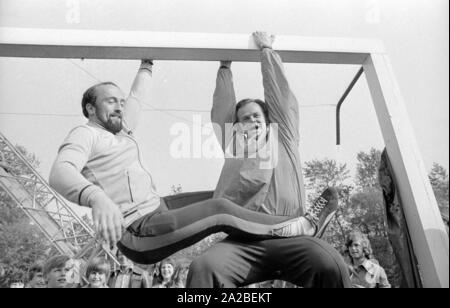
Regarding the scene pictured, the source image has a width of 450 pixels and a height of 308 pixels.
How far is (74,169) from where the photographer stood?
1.69 meters

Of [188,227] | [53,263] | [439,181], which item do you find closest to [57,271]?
[53,263]

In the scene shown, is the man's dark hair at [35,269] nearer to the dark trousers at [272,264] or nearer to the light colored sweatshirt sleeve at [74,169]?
the light colored sweatshirt sleeve at [74,169]

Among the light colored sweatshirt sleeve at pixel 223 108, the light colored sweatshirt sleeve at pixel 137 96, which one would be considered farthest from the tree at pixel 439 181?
the light colored sweatshirt sleeve at pixel 137 96

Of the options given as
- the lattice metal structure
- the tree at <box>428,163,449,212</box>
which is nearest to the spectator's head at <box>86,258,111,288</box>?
the lattice metal structure

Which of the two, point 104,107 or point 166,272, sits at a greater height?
Answer: point 104,107

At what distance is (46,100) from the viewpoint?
1801 mm

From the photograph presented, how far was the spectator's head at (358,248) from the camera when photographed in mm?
1805

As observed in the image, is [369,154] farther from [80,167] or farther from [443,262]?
[80,167]

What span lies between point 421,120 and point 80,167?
117cm

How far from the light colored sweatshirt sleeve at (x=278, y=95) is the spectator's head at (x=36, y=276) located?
2.95 feet

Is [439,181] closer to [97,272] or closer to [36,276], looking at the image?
[97,272]

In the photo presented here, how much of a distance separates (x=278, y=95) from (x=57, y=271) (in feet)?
3.04

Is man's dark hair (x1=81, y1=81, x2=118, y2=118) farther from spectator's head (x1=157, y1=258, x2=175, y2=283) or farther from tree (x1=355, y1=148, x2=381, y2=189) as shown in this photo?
tree (x1=355, y1=148, x2=381, y2=189)
